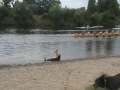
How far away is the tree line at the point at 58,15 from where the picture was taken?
123750mm

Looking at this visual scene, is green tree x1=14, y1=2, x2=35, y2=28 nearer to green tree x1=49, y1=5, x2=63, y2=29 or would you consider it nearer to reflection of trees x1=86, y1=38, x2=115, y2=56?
green tree x1=49, y1=5, x2=63, y2=29

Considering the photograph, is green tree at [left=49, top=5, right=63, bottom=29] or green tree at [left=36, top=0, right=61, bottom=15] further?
green tree at [left=36, top=0, right=61, bottom=15]

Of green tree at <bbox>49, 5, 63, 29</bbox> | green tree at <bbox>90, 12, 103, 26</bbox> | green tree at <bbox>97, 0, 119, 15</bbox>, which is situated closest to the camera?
green tree at <bbox>49, 5, 63, 29</bbox>

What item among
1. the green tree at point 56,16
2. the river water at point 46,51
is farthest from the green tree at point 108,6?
the river water at point 46,51

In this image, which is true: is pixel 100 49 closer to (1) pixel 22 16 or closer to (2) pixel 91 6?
(1) pixel 22 16

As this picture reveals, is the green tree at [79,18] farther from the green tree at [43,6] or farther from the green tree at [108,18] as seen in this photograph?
the green tree at [43,6]

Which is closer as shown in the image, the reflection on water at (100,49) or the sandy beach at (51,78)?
the sandy beach at (51,78)

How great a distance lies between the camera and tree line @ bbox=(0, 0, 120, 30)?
4872 inches

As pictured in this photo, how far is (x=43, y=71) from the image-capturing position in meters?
18.1

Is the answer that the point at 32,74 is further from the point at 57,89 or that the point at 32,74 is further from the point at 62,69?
the point at 57,89

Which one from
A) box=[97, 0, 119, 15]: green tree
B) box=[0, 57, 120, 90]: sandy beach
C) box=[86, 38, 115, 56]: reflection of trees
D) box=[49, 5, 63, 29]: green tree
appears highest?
box=[97, 0, 119, 15]: green tree

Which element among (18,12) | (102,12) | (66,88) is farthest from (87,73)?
(102,12)

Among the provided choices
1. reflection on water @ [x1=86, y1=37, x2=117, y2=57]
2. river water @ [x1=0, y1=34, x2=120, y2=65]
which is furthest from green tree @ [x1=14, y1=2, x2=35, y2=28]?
reflection on water @ [x1=86, y1=37, x2=117, y2=57]

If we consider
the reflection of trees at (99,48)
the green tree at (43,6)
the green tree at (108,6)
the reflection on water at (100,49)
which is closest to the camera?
the reflection on water at (100,49)
